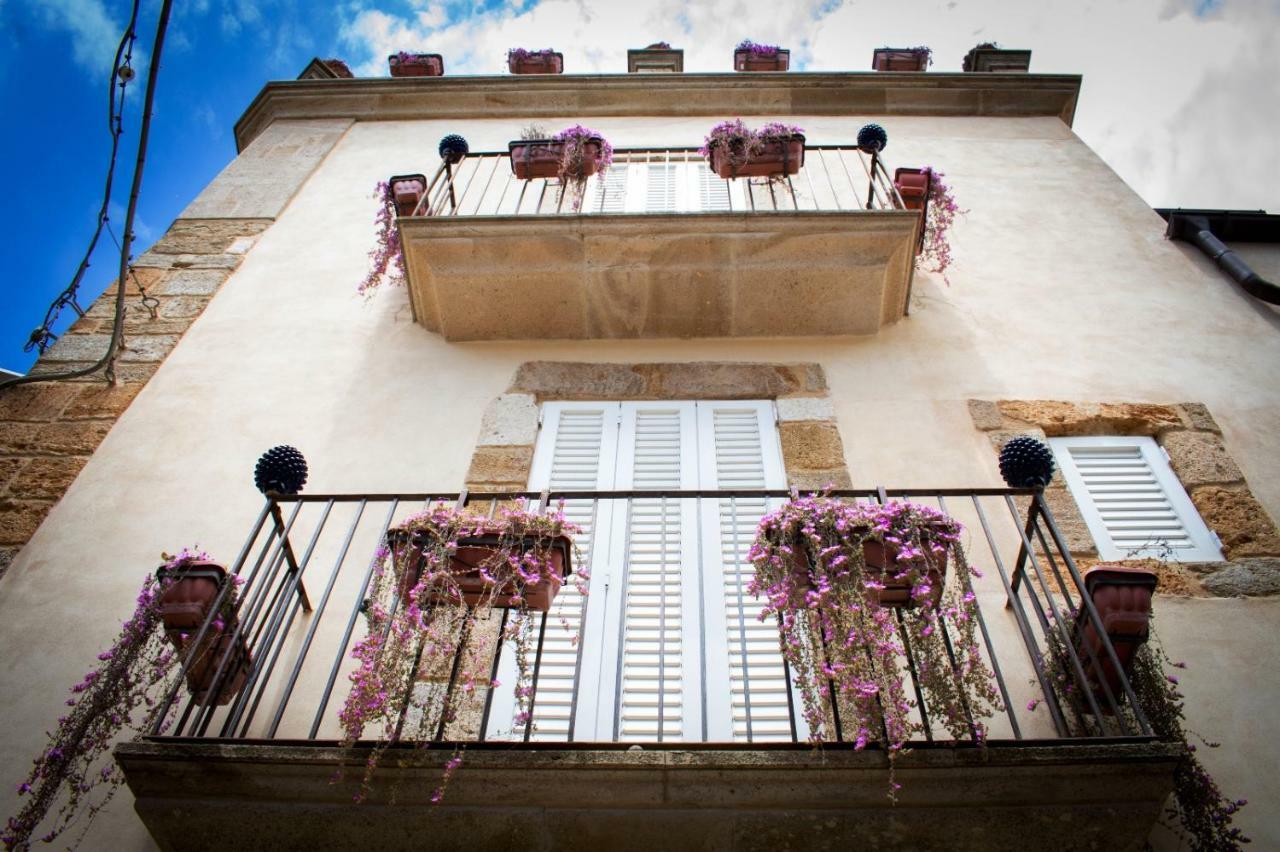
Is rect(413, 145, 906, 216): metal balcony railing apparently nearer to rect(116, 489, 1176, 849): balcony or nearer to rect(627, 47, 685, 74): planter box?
rect(627, 47, 685, 74): planter box

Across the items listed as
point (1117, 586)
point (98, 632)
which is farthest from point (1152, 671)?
point (98, 632)

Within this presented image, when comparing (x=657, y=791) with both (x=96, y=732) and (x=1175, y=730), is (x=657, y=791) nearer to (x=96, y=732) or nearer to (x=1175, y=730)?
(x=1175, y=730)

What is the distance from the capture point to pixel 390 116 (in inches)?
363

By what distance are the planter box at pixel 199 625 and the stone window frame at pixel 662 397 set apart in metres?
1.58

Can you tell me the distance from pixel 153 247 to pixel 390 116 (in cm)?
317

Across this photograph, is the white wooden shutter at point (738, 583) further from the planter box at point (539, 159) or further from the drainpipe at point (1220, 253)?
the drainpipe at point (1220, 253)

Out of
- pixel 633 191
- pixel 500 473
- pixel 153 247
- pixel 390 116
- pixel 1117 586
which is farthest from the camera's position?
pixel 390 116

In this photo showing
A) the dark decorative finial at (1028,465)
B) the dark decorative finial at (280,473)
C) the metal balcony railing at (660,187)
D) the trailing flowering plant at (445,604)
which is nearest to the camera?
the trailing flowering plant at (445,604)

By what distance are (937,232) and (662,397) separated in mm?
2575

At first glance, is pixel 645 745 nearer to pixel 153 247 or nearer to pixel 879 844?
pixel 879 844

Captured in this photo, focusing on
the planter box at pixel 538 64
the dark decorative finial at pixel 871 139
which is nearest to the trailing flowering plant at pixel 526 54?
the planter box at pixel 538 64

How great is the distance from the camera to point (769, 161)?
264 inches

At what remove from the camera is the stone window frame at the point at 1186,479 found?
4281mm

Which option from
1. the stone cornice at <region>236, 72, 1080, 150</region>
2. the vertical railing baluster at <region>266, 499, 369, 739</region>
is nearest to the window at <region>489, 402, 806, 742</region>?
the vertical railing baluster at <region>266, 499, 369, 739</region>
